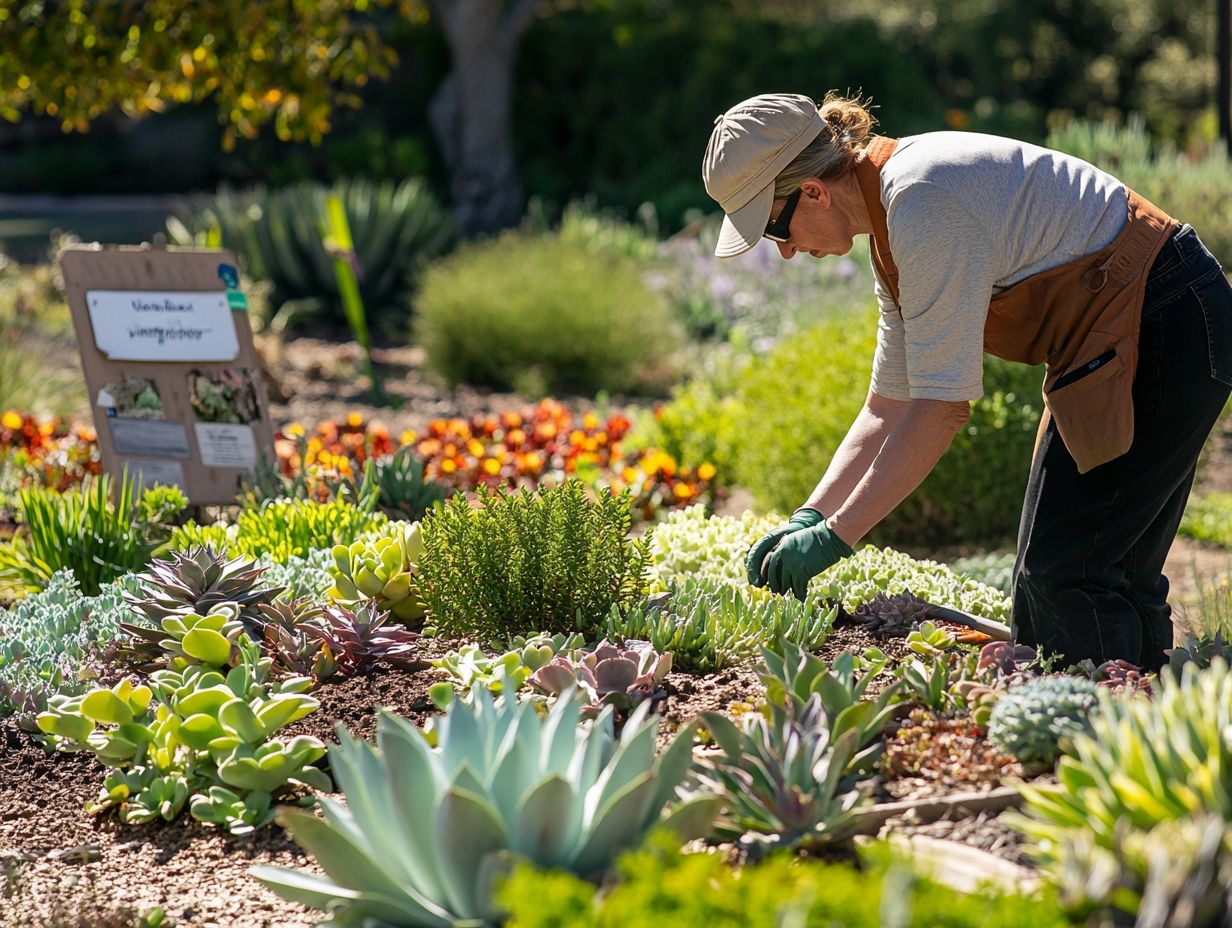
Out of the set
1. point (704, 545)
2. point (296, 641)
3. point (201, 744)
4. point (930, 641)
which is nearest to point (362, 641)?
point (296, 641)

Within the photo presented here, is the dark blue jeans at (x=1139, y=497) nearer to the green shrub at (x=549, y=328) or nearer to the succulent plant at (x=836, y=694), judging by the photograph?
the succulent plant at (x=836, y=694)

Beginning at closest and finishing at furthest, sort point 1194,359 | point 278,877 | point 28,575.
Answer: point 278,877
point 1194,359
point 28,575

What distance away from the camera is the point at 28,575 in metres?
4.24

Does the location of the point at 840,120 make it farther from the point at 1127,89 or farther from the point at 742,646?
the point at 1127,89

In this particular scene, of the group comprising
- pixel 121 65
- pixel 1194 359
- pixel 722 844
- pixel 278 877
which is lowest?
pixel 722 844

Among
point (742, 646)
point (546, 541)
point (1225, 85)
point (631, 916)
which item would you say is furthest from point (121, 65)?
point (1225, 85)

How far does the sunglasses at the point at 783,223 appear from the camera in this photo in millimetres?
3010

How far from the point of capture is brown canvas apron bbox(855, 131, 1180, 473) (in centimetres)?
302

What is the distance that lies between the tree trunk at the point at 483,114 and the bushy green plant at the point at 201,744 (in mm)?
12207

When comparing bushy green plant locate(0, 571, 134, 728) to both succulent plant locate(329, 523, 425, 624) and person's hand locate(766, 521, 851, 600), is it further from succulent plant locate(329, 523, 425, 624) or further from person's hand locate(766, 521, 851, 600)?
person's hand locate(766, 521, 851, 600)

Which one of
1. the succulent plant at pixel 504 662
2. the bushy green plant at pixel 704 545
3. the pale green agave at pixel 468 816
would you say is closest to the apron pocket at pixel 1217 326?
the bushy green plant at pixel 704 545

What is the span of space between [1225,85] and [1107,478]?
10.4 m

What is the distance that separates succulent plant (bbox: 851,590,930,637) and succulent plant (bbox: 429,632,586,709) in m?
Result: 0.76

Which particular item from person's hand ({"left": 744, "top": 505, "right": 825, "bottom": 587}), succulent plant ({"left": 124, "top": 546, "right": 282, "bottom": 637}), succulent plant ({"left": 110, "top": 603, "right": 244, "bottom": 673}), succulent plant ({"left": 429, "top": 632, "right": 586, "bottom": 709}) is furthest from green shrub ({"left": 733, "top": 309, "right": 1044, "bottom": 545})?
succulent plant ({"left": 110, "top": 603, "right": 244, "bottom": 673})
